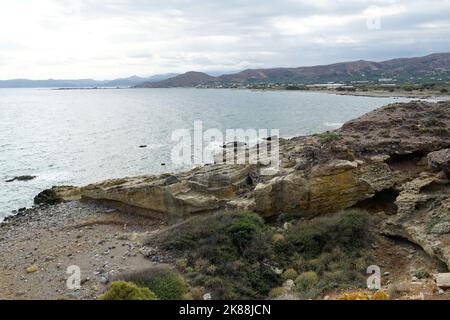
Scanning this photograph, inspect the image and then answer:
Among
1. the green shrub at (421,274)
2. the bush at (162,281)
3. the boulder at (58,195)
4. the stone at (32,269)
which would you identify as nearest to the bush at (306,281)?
the green shrub at (421,274)

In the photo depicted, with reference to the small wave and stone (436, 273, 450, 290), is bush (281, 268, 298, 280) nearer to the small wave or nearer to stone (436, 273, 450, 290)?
stone (436, 273, 450, 290)

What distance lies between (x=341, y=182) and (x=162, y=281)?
34.2 ft

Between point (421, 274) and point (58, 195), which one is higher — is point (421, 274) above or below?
above

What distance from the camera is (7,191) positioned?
1506 inches

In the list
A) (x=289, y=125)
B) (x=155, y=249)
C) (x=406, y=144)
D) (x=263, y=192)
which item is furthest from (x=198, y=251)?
(x=289, y=125)

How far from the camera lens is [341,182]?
2156 cm

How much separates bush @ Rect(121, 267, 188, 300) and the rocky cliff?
6.58m

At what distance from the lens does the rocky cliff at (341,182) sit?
63.7 feet

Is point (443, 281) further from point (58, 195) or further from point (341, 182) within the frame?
point (58, 195)

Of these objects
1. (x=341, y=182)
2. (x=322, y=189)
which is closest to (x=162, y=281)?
(x=322, y=189)

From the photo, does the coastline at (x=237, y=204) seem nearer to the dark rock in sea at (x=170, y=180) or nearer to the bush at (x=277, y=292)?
the dark rock in sea at (x=170, y=180)

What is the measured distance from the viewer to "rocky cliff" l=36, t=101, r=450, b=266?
19.4 metres

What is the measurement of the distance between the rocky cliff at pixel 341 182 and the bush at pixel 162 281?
21.6 ft

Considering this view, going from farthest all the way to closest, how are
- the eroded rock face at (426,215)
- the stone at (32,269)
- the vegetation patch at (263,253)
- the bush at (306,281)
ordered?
1. the stone at (32,269)
2. the eroded rock face at (426,215)
3. the vegetation patch at (263,253)
4. the bush at (306,281)
